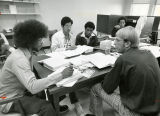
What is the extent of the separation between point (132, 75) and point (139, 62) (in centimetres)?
11

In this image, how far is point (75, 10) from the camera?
4.74 metres

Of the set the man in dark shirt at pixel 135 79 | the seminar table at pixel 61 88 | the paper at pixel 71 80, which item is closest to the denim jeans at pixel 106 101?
the man in dark shirt at pixel 135 79

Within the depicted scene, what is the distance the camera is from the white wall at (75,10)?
423 centimetres

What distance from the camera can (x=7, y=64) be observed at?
0.99m

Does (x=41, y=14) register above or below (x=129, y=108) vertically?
above

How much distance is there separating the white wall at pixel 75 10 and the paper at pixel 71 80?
3.63 metres

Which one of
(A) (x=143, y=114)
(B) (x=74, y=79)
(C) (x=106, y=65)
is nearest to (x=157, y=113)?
(A) (x=143, y=114)

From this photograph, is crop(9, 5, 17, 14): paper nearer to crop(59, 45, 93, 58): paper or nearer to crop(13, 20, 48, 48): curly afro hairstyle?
crop(59, 45, 93, 58): paper

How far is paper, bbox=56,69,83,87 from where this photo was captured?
987mm

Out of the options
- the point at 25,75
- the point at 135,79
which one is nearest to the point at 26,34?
the point at 25,75

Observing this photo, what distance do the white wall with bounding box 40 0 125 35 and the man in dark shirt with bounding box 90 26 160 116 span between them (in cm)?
369

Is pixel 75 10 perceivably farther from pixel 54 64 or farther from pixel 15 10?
pixel 54 64

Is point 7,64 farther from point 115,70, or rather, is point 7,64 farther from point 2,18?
point 2,18

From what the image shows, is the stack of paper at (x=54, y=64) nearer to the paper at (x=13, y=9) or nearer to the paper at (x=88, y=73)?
the paper at (x=88, y=73)
